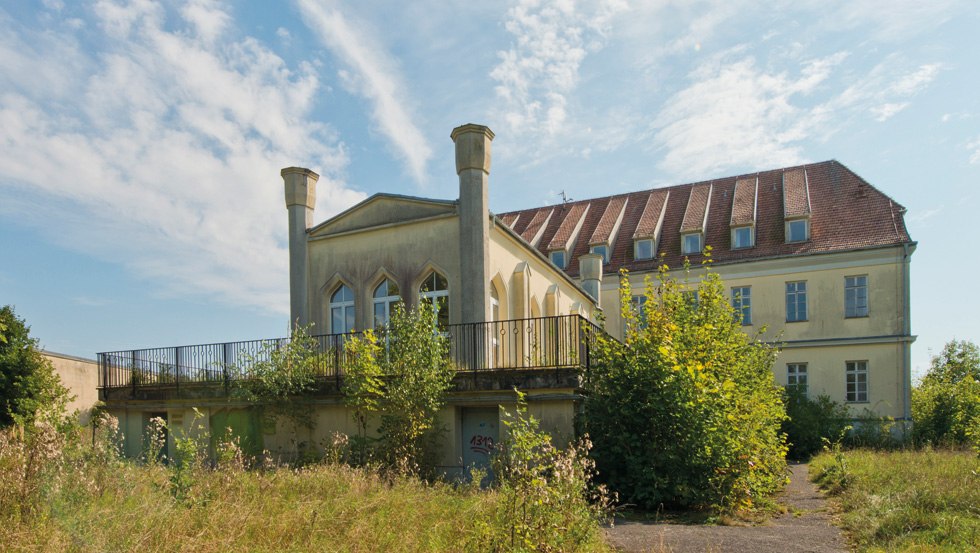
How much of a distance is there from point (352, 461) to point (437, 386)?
2.37m

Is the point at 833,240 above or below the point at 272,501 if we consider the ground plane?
above

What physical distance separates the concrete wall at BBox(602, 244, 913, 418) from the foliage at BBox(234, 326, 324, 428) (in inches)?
714

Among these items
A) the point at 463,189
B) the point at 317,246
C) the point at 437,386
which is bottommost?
the point at 437,386

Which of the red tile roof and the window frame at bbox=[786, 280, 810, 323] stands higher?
the red tile roof

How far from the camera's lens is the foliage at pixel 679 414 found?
11.4 m

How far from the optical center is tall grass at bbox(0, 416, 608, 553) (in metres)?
6.88

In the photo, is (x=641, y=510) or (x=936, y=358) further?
(x=936, y=358)

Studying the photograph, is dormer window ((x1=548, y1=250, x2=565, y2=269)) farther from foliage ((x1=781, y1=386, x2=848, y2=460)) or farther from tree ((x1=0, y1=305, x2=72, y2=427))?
tree ((x1=0, y1=305, x2=72, y2=427))

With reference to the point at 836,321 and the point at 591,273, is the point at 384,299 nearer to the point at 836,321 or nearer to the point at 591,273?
the point at 591,273

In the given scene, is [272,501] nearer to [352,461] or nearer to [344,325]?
[352,461]

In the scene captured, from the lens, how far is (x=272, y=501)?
891 centimetres

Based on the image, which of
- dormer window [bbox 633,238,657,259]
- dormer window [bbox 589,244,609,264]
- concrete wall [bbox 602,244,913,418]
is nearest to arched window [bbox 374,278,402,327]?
concrete wall [bbox 602,244,913,418]

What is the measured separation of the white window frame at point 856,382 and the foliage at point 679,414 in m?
17.5

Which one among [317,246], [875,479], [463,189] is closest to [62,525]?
[463,189]
